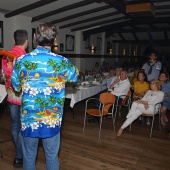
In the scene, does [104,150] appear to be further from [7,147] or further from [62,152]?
[7,147]

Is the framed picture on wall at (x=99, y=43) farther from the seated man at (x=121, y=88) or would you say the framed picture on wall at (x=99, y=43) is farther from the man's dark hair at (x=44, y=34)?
the man's dark hair at (x=44, y=34)

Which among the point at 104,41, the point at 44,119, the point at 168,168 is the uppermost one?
the point at 104,41

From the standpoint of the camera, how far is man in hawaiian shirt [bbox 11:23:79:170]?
1411mm

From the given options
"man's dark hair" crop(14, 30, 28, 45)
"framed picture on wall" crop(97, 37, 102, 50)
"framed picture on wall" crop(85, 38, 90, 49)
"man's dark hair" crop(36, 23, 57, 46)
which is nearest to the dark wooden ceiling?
"framed picture on wall" crop(85, 38, 90, 49)

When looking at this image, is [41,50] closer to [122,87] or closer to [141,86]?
[122,87]

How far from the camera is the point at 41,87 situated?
1424 millimetres

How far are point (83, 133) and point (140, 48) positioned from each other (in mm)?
17554

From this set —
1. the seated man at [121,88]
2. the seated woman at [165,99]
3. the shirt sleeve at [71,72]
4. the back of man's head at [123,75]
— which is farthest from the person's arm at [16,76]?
the seated woman at [165,99]

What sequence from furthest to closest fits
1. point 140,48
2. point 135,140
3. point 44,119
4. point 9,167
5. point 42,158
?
1. point 140,48
2. point 135,140
3. point 42,158
4. point 9,167
5. point 44,119

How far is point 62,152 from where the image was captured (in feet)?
9.82

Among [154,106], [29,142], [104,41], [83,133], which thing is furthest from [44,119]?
[104,41]

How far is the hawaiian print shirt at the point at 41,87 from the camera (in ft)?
4.62

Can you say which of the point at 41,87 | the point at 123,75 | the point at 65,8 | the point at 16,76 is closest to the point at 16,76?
the point at 16,76

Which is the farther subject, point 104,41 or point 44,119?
point 104,41
